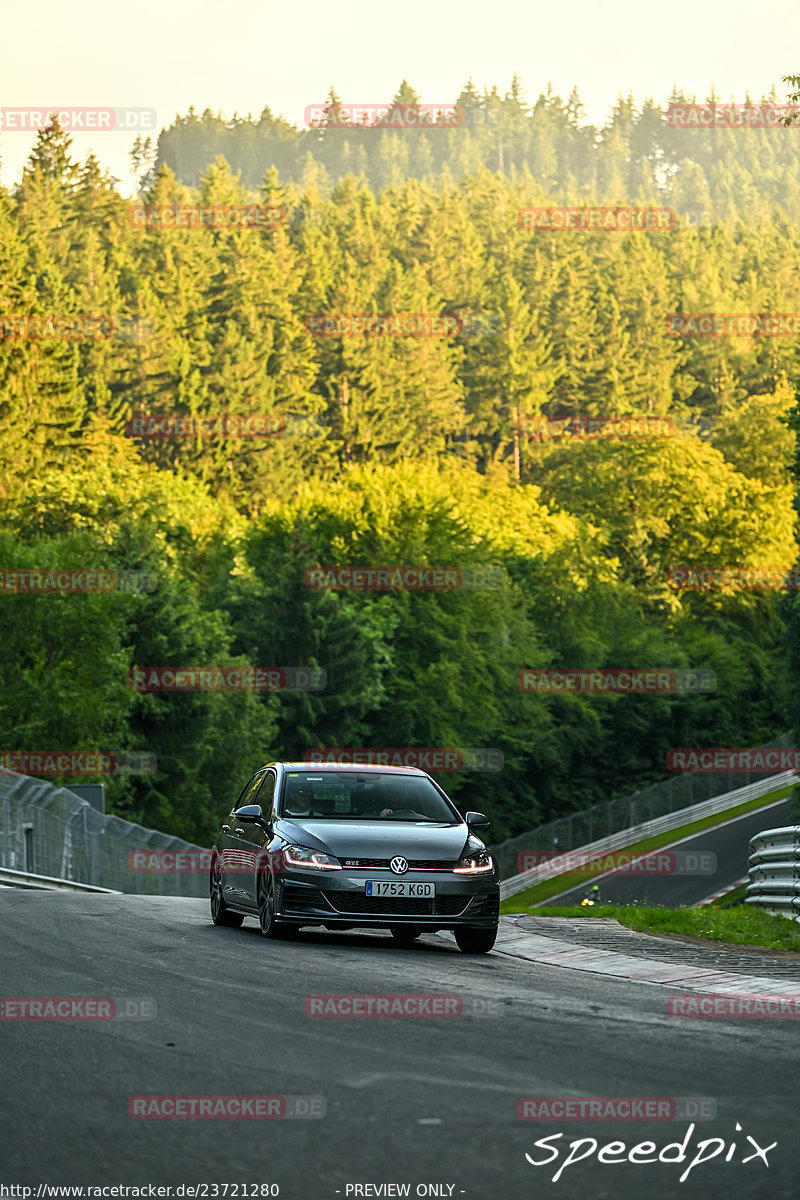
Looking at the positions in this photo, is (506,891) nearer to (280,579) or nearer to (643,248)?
(280,579)

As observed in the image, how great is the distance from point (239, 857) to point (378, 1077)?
7.96 metres

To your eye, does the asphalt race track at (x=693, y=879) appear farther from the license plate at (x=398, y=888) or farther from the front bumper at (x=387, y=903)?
the license plate at (x=398, y=888)

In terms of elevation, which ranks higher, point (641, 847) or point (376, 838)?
point (376, 838)

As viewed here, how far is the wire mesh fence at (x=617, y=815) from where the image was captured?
58000 mm

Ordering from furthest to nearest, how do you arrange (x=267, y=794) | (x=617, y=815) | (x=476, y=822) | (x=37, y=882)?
(x=617, y=815) → (x=37, y=882) → (x=267, y=794) → (x=476, y=822)

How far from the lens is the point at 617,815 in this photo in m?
62.6

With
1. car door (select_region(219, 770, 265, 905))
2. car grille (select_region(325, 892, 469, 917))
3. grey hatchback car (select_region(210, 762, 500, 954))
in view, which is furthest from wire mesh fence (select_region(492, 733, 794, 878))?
car grille (select_region(325, 892, 469, 917))

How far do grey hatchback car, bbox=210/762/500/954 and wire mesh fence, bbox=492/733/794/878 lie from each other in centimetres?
4116

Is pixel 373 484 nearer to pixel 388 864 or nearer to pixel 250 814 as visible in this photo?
pixel 250 814

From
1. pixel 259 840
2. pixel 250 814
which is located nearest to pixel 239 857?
pixel 250 814

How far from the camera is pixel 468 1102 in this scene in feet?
21.8

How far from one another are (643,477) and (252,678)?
30.7 m

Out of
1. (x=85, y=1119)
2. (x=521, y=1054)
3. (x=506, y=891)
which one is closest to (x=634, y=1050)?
(x=521, y=1054)

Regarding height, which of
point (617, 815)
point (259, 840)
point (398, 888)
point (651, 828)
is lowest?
point (651, 828)
